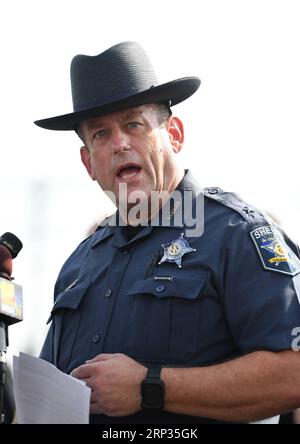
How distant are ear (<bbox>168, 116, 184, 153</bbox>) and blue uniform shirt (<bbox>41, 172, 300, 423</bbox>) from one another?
330 millimetres

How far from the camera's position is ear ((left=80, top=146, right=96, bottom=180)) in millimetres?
4113

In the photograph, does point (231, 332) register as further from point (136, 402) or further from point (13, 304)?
point (13, 304)

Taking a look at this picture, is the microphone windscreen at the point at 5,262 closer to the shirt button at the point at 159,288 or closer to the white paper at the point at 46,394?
the white paper at the point at 46,394

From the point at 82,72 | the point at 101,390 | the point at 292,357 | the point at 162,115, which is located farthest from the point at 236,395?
the point at 82,72

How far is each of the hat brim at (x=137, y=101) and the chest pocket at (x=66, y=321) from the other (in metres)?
0.70

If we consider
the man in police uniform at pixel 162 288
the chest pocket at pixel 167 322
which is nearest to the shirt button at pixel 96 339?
the man in police uniform at pixel 162 288

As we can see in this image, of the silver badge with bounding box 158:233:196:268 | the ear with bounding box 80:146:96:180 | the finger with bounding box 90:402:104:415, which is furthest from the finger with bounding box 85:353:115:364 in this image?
the ear with bounding box 80:146:96:180

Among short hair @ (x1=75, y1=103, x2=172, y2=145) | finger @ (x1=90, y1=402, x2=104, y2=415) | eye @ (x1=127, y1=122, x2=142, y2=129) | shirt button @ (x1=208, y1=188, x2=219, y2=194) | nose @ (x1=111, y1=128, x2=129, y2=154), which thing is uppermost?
short hair @ (x1=75, y1=103, x2=172, y2=145)

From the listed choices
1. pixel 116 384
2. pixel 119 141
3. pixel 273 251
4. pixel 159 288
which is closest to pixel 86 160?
pixel 119 141

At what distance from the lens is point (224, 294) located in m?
3.41

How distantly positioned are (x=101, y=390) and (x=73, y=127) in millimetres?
1318

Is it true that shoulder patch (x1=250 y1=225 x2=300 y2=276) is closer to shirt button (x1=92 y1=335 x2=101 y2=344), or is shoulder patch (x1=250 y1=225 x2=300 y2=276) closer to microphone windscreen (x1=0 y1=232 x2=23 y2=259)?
shirt button (x1=92 y1=335 x2=101 y2=344)

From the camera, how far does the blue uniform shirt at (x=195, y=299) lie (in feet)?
10.9
